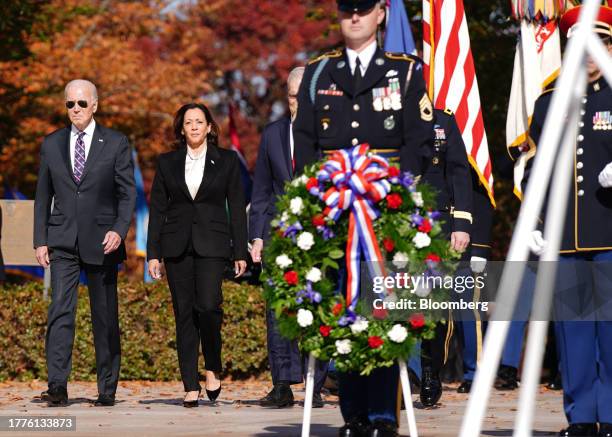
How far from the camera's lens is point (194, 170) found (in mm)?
10703

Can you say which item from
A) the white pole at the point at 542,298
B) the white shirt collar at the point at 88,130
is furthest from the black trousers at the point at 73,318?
the white pole at the point at 542,298

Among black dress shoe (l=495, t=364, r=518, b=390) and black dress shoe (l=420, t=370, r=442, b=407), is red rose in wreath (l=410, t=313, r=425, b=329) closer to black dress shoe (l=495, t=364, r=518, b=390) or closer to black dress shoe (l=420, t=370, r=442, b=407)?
black dress shoe (l=420, t=370, r=442, b=407)

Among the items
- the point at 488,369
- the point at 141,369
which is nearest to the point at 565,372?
the point at 488,369

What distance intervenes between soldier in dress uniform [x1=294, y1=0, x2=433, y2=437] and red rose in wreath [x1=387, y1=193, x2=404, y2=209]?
0.37 m

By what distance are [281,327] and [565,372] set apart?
1.87m

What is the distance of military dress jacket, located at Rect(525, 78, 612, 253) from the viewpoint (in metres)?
7.86

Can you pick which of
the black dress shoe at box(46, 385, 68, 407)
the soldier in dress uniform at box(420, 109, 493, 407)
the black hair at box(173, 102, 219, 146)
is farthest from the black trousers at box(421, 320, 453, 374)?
the black dress shoe at box(46, 385, 68, 407)

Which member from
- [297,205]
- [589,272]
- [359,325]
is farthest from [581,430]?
[297,205]

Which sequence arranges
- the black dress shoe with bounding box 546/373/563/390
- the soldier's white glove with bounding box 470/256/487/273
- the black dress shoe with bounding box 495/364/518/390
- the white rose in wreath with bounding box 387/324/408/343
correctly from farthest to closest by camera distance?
the black dress shoe with bounding box 546/373/563/390 < the black dress shoe with bounding box 495/364/518/390 < the soldier's white glove with bounding box 470/256/487/273 < the white rose in wreath with bounding box 387/324/408/343

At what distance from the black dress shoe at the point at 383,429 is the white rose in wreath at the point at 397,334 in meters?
0.56

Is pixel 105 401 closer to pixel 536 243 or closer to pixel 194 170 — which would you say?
pixel 194 170

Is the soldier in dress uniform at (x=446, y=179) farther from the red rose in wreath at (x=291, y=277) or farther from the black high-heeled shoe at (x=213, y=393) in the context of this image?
the red rose in wreath at (x=291, y=277)

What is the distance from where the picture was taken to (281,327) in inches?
276

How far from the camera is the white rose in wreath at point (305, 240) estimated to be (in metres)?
6.88
